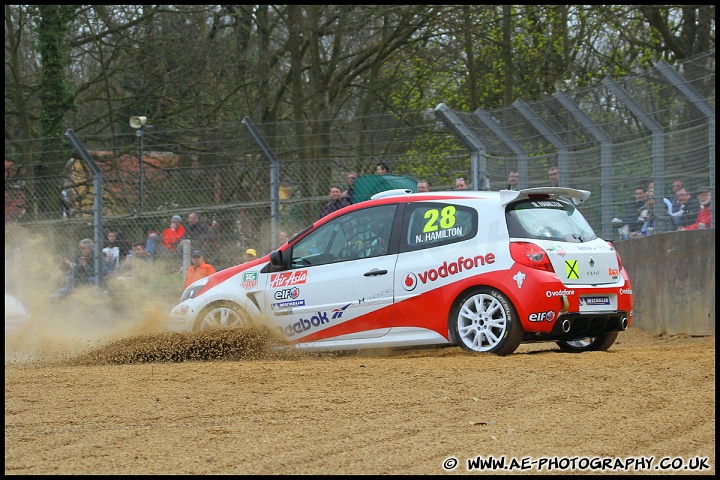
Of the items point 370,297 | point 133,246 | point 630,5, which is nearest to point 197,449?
point 370,297

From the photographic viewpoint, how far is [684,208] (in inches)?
→ 544

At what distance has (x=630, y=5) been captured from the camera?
79.6ft

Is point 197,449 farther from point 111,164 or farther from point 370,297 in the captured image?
point 111,164

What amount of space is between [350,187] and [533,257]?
590cm

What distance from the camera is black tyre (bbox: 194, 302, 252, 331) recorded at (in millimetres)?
11164

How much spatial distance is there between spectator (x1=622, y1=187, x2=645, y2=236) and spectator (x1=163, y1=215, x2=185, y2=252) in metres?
6.77

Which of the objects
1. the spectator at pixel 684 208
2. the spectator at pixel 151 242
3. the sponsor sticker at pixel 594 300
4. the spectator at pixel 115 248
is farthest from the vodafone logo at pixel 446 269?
the spectator at pixel 115 248

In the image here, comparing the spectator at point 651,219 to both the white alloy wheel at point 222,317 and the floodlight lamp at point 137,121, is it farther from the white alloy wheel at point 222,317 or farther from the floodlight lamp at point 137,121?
the floodlight lamp at point 137,121

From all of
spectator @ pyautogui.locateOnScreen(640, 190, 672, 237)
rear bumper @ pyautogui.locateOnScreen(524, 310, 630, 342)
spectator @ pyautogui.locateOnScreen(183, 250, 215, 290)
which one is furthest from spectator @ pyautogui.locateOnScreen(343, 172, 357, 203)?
rear bumper @ pyautogui.locateOnScreen(524, 310, 630, 342)

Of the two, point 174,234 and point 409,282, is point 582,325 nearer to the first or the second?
point 409,282

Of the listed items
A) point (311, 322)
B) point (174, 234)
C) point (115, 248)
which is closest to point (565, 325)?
point (311, 322)

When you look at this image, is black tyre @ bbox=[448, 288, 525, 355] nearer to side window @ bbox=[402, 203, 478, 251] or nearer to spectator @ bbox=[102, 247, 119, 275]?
side window @ bbox=[402, 203, 478, 251]

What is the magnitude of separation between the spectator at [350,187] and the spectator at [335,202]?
69 mm

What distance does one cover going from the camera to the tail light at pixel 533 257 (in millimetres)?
9734
